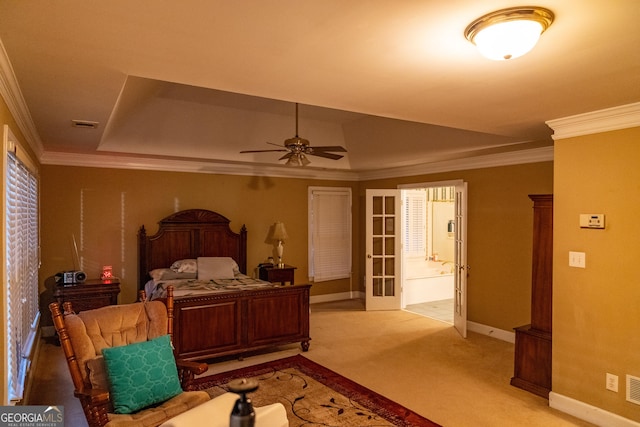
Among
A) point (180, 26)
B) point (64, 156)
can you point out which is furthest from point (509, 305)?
Answer: point (64, 156)

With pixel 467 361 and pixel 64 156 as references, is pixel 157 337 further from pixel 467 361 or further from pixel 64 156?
pixel 64 156

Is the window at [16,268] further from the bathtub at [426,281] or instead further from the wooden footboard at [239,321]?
the bathtub at [426,281]

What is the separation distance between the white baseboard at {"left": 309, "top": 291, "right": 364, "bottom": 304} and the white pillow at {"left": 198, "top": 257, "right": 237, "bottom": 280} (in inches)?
79.5

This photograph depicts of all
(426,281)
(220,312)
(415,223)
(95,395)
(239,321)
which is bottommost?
(426,281)

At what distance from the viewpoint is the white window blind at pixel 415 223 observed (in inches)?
301

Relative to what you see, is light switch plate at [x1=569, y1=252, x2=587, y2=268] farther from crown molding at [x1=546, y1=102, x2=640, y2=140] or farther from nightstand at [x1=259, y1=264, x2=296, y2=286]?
nightstand at [x1=259, y1=264, x2=296, y2=286]

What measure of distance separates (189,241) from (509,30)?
5.25 m

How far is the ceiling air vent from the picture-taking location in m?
3.33

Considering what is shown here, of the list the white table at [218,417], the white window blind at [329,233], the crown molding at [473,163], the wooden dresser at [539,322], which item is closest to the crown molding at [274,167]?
the crown molding at [473,163]

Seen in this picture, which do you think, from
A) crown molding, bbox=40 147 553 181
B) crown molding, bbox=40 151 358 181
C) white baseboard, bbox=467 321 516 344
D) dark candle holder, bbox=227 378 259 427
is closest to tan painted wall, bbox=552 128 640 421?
crown molding, bbox=40 147 553 181

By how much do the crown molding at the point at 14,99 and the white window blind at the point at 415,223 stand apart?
582 cm

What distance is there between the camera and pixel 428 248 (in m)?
7.91

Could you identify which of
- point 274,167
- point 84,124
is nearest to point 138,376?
point 84,124

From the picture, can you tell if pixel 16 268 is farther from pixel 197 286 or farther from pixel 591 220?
pixel 591 220
